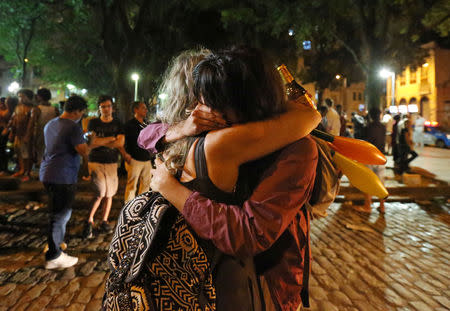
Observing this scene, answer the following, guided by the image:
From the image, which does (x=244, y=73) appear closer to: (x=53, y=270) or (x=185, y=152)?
(x=185, y=152)

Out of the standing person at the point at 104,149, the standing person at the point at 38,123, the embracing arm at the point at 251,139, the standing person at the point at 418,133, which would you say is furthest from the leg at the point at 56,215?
the standing person at the point at 418,133

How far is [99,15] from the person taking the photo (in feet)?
30.5

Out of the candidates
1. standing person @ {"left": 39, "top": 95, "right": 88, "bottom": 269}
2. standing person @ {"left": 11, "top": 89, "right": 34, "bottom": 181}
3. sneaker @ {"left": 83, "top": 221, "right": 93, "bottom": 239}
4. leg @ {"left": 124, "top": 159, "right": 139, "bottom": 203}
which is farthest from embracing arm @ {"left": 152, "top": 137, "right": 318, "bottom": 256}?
standing person @ {"left": 11, "top": 89, "right": 34, "bottom": 181}

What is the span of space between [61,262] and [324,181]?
12.8ft

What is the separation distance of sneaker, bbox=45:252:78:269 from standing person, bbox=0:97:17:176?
5.75 m

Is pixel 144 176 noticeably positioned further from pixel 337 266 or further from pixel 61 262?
pixel 337 266

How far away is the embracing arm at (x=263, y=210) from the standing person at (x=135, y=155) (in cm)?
431

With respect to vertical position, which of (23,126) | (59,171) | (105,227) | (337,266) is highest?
(23,126)

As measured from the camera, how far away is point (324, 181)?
1.28 meters

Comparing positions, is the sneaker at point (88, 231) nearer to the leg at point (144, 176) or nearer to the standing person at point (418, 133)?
the leg at point (144, 176)

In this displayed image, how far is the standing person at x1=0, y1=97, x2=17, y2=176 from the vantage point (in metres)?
8.30

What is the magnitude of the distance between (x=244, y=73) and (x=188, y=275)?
85cm

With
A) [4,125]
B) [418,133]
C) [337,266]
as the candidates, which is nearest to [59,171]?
[337,266]

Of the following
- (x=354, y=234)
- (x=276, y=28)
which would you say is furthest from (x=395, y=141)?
(x=354, y=234)
